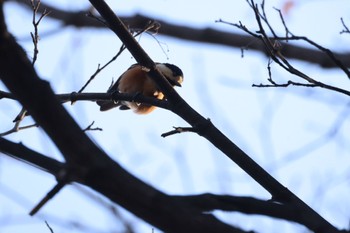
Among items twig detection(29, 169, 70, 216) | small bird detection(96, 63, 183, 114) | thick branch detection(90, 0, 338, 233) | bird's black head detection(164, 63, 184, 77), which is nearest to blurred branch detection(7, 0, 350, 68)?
small bird detection(96, 63, 183, 114)

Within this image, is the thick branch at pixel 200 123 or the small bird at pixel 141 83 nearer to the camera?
the thick branch at pixel 200 123

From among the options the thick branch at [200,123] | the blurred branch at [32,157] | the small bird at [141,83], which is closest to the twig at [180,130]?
the thick branch at [200,123]

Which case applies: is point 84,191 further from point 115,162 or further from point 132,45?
point 132,45

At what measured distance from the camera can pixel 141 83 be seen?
457 cm

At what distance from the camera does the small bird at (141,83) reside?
4.54 meters

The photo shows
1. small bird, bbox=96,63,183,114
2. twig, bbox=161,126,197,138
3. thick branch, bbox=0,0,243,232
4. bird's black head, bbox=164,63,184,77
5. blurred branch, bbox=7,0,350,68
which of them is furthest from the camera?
bird's black head, bbox=164,63,184,77

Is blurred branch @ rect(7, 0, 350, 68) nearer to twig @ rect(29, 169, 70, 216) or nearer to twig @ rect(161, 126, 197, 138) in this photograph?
twig @ rect(161, 126, 197, 138)

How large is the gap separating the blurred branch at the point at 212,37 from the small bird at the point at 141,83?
0.33m

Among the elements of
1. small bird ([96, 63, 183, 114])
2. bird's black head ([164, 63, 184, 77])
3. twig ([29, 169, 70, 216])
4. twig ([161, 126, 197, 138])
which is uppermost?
bird's black head ([164, 63, 184, 77])

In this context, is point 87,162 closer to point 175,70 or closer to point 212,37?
point 212,37

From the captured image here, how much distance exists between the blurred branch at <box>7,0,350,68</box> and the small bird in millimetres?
333

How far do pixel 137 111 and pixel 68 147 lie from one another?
3.74 metres

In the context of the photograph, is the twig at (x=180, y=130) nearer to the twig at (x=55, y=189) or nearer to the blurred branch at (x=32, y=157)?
the blurred branch at (x=32, y=157)

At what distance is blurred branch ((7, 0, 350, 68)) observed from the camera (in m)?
3.78
